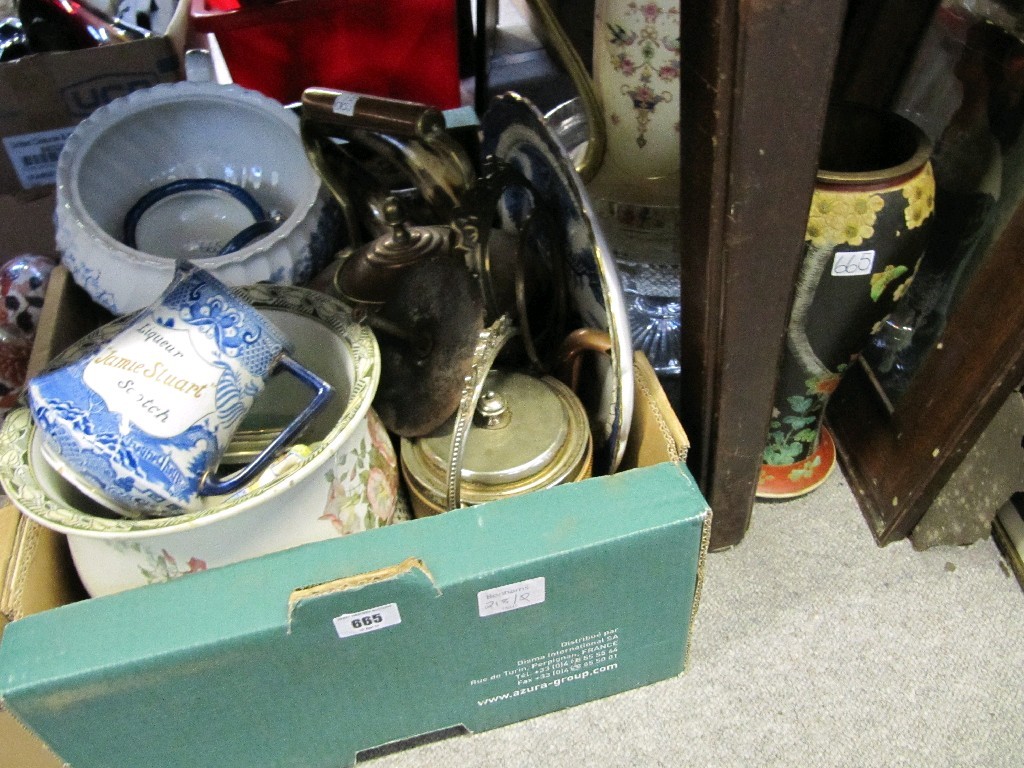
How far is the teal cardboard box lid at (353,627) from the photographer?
449 mm

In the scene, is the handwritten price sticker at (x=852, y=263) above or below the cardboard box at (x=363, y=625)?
above

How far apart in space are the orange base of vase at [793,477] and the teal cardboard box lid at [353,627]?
0.74 ft

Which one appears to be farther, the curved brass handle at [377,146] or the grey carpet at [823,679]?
the grey carpet at [823,679]

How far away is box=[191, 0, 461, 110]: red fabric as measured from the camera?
739mm

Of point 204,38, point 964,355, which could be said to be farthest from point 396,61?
point 964,355

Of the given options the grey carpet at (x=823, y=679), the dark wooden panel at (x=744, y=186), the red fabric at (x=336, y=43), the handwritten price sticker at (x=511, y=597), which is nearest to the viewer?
the dark wooden panel at (x=744, y=186)

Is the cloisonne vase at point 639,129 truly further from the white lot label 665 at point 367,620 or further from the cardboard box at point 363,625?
the white lot label 665 at point 367,620

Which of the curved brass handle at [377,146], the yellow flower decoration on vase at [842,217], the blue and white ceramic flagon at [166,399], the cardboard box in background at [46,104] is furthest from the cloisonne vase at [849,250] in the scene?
the cardboard box in background at [46,104]

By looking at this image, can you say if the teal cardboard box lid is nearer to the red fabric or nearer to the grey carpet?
the grey carpet

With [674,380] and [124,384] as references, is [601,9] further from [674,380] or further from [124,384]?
[124,384]

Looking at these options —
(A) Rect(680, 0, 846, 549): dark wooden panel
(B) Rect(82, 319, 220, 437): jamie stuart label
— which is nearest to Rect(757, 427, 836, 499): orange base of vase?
(A) Rect(680, 0, 846, 549): dark wooden panel

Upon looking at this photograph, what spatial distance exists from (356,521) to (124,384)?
0.17 meters

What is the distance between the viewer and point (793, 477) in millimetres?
749

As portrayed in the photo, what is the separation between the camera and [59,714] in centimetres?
46
